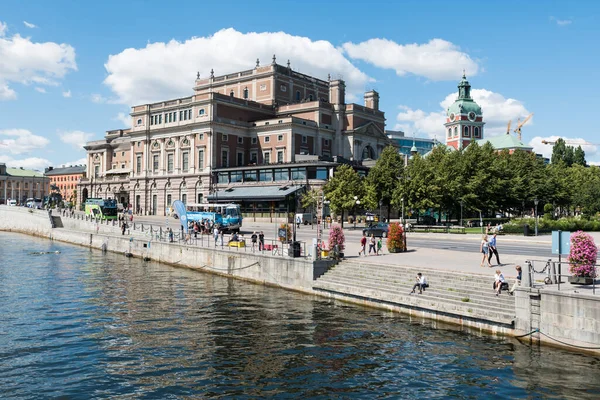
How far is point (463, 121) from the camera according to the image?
595ft

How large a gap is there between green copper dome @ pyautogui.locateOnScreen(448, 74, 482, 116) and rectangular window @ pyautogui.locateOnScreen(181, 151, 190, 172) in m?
115

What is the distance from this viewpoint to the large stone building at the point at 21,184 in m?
175

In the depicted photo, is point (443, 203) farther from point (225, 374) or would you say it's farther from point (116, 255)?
point (225, 374)

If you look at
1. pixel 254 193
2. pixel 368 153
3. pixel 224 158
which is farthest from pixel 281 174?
pixel 368 153

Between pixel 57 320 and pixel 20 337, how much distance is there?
3032 millimetres

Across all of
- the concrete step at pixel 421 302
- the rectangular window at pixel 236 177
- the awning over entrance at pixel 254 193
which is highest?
the rectangular window at pixel 236 177

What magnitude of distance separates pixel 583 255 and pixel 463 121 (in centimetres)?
16924

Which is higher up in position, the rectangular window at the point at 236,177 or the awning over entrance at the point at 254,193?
the rectangular window at the point at 236,177

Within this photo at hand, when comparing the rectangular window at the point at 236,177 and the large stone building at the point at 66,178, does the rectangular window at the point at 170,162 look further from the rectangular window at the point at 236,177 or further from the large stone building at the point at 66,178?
the large stone building at the point at 66,178

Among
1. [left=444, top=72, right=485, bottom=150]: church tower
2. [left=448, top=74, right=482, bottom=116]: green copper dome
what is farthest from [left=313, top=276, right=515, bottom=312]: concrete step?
[left=448, top=74, right=482, bottom=116]: green copper dome

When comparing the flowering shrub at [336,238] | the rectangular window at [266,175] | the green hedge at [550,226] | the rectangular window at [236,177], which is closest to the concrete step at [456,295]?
the flowering shrub at [336,238]

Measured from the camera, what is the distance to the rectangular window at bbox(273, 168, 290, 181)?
86.5 m

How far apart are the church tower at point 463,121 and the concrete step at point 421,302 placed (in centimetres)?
16027

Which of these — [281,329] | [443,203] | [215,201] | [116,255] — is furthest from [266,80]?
[281,329]
